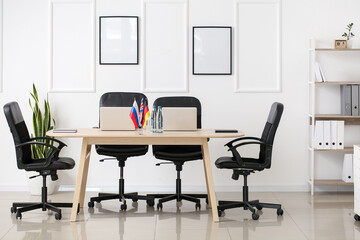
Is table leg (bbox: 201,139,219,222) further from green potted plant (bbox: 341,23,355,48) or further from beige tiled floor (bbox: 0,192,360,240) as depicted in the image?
green potted plant (bbox: 341,23,355,48)

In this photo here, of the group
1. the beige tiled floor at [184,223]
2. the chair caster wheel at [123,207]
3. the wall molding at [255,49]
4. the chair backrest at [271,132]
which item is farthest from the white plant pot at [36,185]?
the chair backrest at [271,132]

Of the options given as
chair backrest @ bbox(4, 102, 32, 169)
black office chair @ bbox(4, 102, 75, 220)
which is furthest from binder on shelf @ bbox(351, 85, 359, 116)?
chair backrest @ bbox(4, 102, 32, 169)

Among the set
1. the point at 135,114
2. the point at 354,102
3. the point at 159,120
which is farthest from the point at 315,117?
the point at 135,114

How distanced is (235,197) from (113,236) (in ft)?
6.90

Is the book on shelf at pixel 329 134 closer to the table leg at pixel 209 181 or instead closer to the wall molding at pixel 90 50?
the table leg at pixel 209 181

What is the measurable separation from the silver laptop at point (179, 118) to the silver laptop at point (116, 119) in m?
0.35

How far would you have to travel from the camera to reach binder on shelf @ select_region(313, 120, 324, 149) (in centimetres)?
663

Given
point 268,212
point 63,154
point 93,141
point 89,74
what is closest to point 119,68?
point 89,74

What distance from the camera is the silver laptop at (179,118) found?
5.58m

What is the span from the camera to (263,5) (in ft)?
22.4

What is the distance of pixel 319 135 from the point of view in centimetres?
664

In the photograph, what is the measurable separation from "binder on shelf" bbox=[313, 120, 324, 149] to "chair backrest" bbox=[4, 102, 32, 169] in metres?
3.30

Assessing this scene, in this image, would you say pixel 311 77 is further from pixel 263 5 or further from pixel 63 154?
pixel 63 154

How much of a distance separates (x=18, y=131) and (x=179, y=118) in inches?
61.8
